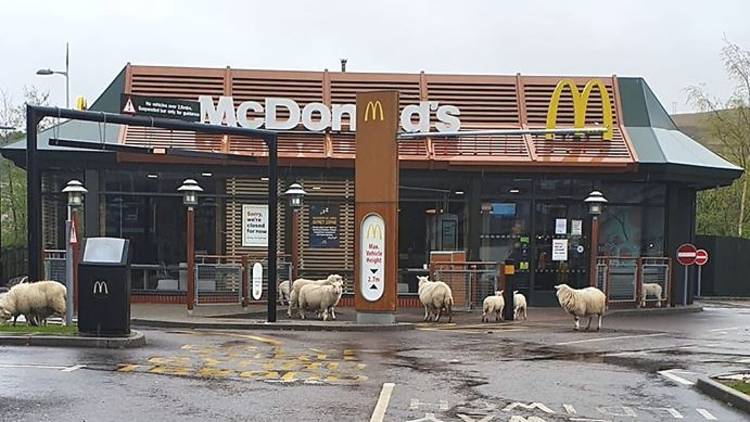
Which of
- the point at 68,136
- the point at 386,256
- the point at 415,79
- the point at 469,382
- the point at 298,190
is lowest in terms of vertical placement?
the point at 469,382

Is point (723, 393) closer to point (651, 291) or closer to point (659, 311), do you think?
point (659, 311)

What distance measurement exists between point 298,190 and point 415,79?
741 centimetres

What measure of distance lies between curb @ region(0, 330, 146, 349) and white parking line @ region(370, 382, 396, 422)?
17.7 ft

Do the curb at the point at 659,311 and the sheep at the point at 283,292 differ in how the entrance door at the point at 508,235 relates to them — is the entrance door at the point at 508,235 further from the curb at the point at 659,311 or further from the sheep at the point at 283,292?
the sheep at the point at 283,292

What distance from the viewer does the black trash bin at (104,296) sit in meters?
15.1

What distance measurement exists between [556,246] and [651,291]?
315 centimetres

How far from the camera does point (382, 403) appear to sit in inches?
409

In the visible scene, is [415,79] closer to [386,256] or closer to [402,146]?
[402,146]

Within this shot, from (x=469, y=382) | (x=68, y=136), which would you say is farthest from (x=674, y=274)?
(x=68, y=136)

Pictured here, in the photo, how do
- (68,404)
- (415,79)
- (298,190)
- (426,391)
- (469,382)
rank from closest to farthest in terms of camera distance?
(68,404), (426,391), (469,382), (298,190), (415,79)

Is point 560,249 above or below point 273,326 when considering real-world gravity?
above

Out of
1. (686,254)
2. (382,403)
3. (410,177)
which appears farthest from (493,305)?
(382,403)


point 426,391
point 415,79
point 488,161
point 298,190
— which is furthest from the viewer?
point 415,79

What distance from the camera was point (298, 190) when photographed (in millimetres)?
23172
